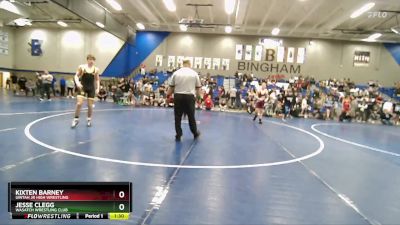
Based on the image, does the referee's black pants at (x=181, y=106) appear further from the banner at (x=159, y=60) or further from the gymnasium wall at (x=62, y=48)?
the gymnasium wall at (x=62, y=48)

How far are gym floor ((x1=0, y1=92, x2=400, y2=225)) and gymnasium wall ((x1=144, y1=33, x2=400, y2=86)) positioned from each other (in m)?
18.8

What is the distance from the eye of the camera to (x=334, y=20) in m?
18.5

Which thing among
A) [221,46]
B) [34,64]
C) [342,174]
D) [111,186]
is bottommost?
[342,174]

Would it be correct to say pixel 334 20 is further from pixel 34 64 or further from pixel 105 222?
pixel 34 64

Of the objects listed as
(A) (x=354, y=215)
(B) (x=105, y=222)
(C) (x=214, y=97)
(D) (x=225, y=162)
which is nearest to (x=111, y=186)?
(B) (x=105, y=222)

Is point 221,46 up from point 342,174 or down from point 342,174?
up

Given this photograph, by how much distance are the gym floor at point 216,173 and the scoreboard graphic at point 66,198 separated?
0.41 metres

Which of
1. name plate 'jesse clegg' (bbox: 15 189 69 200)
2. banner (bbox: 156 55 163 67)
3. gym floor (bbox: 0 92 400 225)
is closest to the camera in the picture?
name plate 'jesse clegg' (bbox: 15 189 69 200)

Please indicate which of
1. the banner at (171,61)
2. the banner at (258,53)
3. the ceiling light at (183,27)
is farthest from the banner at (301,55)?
the banner at (171,61)

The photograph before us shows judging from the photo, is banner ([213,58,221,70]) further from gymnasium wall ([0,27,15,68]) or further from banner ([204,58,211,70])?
gymnasium wall ([0,27,15,68])

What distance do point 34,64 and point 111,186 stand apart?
28.2 meters

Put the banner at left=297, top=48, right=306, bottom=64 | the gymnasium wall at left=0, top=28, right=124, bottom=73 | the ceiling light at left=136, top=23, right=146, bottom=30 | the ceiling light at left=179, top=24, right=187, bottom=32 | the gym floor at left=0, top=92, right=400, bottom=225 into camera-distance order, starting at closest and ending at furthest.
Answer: the gym floor at left=0, top=92, right=400, bottom=225 → the ceiling light at left=179, top=24, right=187, bottom=32 → the ceiling light at left=136, top=23, right=146, bottom=30 → the banner at left=297, top=48, right=306, bottom=64 → the gymnasium wall at left=0, top=28, right=124, bottom=73

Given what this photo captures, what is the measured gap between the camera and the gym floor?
2896 millimetres

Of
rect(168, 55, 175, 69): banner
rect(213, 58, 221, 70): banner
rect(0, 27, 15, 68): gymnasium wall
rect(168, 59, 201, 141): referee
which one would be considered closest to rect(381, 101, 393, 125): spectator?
rect(213, 58, 221, 70): banner
